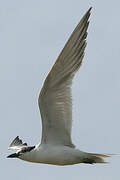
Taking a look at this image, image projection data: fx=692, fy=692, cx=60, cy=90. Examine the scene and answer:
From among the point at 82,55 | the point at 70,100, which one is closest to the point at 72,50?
the point at 82,55

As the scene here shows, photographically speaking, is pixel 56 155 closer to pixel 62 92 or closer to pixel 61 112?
pixel 61 112

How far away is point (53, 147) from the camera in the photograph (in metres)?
12.7

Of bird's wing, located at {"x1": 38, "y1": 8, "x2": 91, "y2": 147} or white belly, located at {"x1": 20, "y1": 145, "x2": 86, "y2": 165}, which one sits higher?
bird's wing, located at {"x1": 38, "y1": 8, "x2": 91, "y2": 147}

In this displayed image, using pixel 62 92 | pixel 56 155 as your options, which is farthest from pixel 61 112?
pixel 56 155

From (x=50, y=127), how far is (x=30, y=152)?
64 cm

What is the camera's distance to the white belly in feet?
41.1

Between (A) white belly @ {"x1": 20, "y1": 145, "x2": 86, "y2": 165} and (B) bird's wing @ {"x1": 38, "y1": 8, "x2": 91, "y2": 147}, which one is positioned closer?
(B) bird's wing @ {"x1": 38, "y1": 8, "x2": 91, "y2": 147}

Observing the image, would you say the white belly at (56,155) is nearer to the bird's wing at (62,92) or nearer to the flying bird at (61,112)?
the flying bird at (61,112)

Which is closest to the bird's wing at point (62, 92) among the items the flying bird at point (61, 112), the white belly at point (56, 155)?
the flying bird at point (61, 112)

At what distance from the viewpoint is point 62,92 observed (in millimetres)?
12148

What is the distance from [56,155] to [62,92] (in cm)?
123

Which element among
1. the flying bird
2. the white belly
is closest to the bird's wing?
the flying bird

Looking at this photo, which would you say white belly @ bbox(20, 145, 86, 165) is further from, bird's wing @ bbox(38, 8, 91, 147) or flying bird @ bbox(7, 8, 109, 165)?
bird's wing @ bbox(38, 8, 91, 147)

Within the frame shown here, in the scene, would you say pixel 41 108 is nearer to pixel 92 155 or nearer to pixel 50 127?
pixel 50 127
